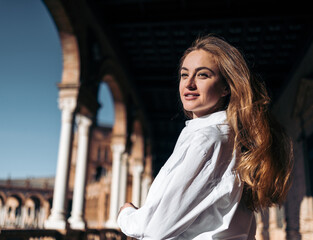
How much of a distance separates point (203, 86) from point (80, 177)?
24.9 ft

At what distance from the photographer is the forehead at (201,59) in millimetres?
1088

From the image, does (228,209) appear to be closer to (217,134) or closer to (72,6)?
(217,134)

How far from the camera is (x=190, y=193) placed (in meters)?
0.90

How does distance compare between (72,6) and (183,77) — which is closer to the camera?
(183,77)

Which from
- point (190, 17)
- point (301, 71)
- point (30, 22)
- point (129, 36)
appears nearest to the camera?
point (190, 17)

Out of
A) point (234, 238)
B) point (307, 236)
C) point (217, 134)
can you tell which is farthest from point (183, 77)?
point (307, 236)

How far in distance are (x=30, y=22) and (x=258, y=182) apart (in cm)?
2499

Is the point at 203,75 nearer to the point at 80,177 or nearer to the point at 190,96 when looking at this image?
the point at 190,96

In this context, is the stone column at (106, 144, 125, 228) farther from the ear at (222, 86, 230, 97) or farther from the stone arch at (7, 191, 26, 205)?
the stone arch at (7, 191, 26, 205)

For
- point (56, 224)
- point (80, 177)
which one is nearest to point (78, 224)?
point (80, 177)

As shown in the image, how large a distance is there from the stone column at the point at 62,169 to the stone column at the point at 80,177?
1.08 meters

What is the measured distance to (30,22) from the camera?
A: 922 inches

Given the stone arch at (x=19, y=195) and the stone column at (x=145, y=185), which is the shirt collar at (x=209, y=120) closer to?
the stone column at (x=145, y=185)

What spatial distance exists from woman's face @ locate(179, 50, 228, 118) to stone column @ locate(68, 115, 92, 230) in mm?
7234
